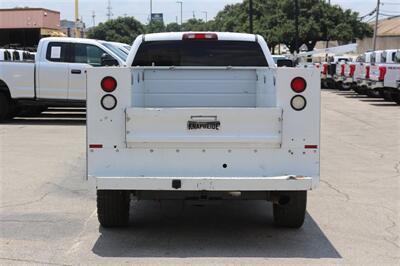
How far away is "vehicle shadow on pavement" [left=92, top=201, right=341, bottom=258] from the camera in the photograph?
5.70 m

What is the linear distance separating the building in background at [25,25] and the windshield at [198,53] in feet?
154

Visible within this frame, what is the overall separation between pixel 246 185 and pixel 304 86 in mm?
1020

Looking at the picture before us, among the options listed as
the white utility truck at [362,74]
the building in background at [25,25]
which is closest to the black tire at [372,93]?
the white utility truck at [362,74]

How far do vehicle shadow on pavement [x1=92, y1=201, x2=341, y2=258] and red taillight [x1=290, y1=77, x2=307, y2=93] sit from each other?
1.42m

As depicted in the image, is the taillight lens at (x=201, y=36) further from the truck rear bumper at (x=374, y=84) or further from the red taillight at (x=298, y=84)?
the truck rear bumper at (x=374, y=84)

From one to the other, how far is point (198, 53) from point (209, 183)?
7.35 feet

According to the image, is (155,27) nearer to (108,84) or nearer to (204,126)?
(108,84)

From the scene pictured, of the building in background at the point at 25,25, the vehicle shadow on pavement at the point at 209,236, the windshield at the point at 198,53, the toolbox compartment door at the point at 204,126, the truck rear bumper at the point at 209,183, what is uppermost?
the building in background at the point at 25,25

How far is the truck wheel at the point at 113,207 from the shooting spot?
6023 millimetres

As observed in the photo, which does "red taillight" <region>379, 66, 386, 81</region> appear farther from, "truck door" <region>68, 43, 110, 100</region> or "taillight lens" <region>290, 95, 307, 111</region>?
"taillight lens" <region>290, 95, 307, 111</region>

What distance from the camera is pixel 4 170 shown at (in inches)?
383

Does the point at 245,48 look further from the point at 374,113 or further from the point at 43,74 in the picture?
the point at 374,113

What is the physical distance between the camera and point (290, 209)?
6227 millimetres

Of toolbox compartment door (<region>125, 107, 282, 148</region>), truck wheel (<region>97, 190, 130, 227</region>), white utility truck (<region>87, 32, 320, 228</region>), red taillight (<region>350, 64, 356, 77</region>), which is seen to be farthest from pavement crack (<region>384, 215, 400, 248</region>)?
red taillight (<region>350, 64, 356, 77</region>)
